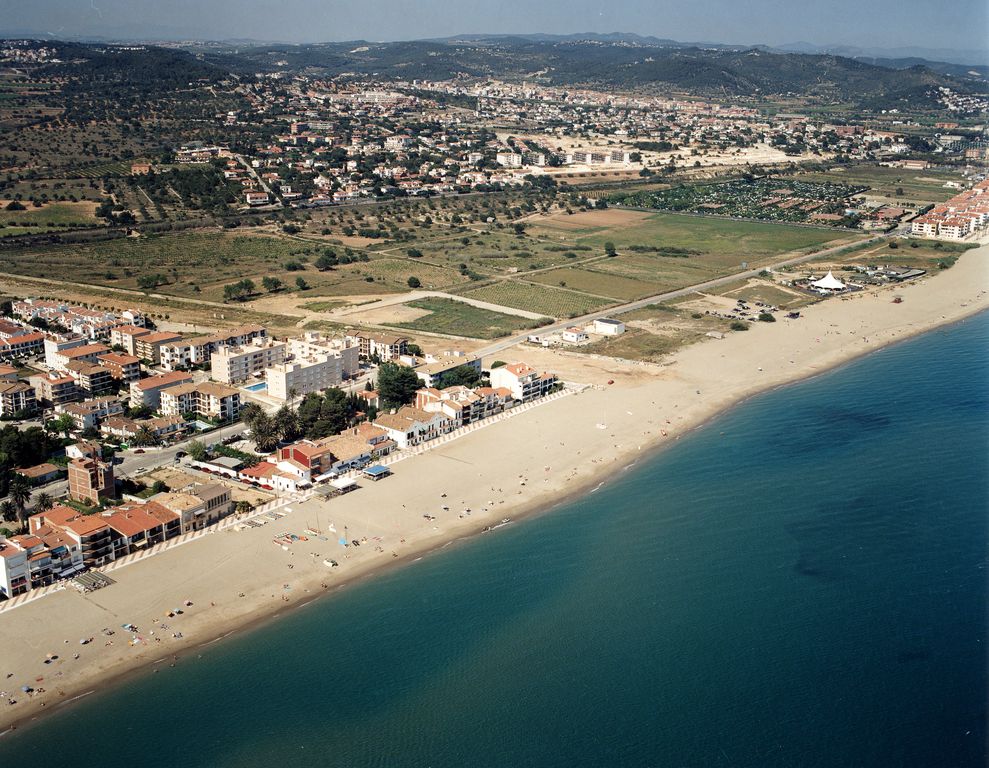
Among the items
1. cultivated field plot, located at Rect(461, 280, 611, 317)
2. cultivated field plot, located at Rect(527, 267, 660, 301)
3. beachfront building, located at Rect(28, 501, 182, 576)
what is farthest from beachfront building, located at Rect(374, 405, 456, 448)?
cultivated field plot, located at Rect(527, 267, 660, 301)

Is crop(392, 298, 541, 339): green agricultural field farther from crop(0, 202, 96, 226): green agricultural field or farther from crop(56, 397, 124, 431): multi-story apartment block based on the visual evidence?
crop(0, 202, 96, 226): green agricultural field

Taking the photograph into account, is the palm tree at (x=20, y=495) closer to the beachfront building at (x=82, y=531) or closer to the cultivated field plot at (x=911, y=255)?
the beachfront building at (x=82, y=531)

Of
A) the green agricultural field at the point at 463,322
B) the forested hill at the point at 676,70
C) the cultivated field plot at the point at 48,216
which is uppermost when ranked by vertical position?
the forested hill at the point at 676,70

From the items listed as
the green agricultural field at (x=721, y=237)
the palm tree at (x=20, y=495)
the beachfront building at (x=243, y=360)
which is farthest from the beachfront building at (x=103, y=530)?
the green agricultural field at (x=721, y=237)

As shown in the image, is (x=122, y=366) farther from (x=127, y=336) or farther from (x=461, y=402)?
(x=461, y=402)

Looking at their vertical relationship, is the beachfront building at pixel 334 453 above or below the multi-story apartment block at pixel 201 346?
below

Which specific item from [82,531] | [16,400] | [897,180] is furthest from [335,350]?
[897,180]
